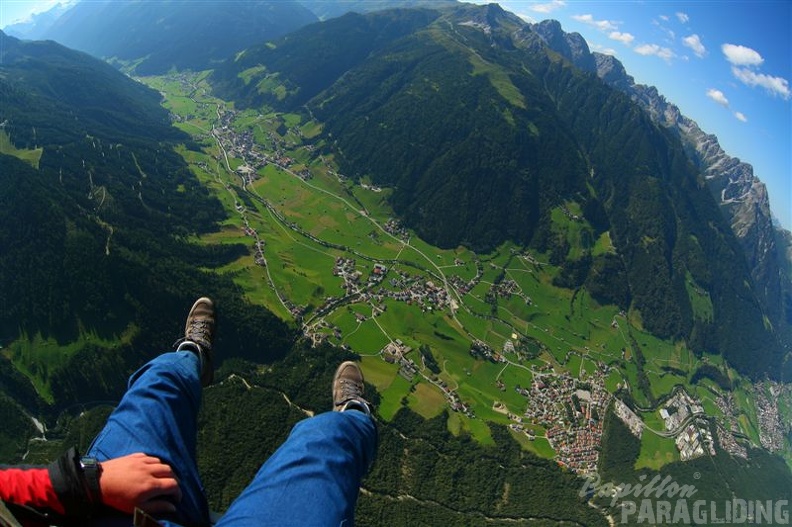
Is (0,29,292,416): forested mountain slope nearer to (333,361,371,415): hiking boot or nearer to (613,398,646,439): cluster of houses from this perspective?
(333,361,371,415): hiking boot

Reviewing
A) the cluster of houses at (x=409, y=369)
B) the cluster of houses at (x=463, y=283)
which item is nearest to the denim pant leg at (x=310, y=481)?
the cluster of houses at (x=409, y=369)

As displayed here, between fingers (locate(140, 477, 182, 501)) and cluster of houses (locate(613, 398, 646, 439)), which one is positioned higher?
fingers (locate(140, 477, 182, 501))

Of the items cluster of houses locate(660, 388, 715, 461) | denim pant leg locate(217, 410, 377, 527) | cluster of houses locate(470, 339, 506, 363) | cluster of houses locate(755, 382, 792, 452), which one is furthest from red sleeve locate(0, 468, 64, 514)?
cluster of houses locate(755, 382, 792, 452)

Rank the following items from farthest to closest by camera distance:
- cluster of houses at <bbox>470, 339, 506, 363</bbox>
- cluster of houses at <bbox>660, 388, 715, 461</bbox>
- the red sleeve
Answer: cluster of houses at <bbox>660, 388, 715, 461</bbox>, cluster of houses at <bbox>470, 339, 506, 363</bbox>, the red sleeve

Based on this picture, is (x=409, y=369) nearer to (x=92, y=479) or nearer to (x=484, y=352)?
(x=484, y=352)

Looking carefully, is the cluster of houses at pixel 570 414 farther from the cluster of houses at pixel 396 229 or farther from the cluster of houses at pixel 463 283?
the cluster of houses at pixel 396 229

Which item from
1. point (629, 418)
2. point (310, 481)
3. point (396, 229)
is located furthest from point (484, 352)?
point (310, 481)
